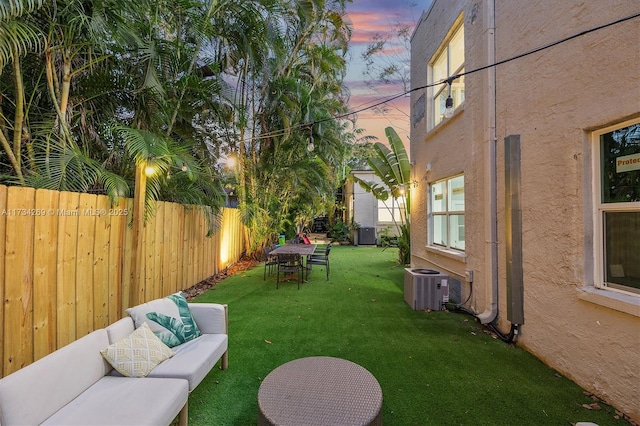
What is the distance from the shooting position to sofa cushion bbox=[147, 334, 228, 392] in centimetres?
242

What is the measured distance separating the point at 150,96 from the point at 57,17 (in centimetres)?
159

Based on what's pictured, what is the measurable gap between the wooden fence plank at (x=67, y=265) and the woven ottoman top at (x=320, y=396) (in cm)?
265

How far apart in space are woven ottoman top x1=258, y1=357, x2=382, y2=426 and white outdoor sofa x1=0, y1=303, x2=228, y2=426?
0.68m

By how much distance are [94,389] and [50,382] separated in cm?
37

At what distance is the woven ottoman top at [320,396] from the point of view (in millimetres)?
1848

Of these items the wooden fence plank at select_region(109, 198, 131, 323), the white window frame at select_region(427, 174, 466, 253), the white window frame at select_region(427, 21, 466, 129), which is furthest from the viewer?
the white window frame at select_region(427, 174, 466, 253)

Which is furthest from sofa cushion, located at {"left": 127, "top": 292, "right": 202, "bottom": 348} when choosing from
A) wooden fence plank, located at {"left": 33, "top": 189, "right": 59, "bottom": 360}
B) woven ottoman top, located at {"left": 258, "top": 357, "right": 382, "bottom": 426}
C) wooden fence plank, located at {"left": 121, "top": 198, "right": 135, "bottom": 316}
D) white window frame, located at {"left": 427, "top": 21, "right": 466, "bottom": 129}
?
white window frame, located at {"left": 427, "top": 21, "right": 466, "bottom": 129}

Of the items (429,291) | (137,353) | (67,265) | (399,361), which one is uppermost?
(67,265)

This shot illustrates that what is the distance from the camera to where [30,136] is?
364 cm

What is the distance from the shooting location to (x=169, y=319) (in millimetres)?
2965

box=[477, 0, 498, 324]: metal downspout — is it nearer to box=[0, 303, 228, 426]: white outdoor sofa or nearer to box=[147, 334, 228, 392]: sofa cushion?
box=[147, 334, 228, 392]: sofa cushion

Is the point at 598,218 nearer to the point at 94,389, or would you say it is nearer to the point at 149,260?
the point at 94,389

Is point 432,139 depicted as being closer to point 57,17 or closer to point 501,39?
point 501,39

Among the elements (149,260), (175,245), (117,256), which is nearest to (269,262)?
(175,245)
